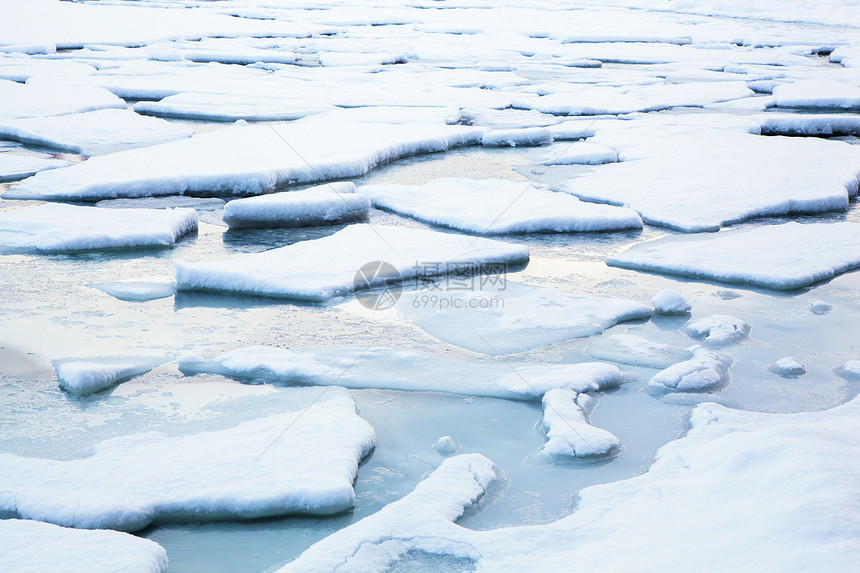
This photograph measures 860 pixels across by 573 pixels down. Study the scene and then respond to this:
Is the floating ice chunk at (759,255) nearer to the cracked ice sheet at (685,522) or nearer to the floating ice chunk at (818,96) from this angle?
the cracked ice sheet at (685,522)

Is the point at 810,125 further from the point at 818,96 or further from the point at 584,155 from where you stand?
the point at 584,155

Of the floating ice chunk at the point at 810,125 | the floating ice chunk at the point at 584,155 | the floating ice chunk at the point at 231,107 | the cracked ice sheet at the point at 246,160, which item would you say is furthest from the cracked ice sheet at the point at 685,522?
the floating ice chunk at the point at 231,107

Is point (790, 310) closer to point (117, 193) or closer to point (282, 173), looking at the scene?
point (282, 173)

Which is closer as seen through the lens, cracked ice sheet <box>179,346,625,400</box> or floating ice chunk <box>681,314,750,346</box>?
cracked ice sheet <box>179,346,625,400</box>

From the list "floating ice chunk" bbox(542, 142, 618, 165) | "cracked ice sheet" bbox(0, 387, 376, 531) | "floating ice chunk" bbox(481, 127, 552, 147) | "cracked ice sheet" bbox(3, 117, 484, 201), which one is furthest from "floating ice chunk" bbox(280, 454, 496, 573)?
"floating ice chunk" bbox(481, 127, 552, 147)

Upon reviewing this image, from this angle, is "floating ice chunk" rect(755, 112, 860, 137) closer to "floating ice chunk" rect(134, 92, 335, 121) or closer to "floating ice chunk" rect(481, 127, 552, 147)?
"floating ice chunk" rect(481, 127, 552, 147)
